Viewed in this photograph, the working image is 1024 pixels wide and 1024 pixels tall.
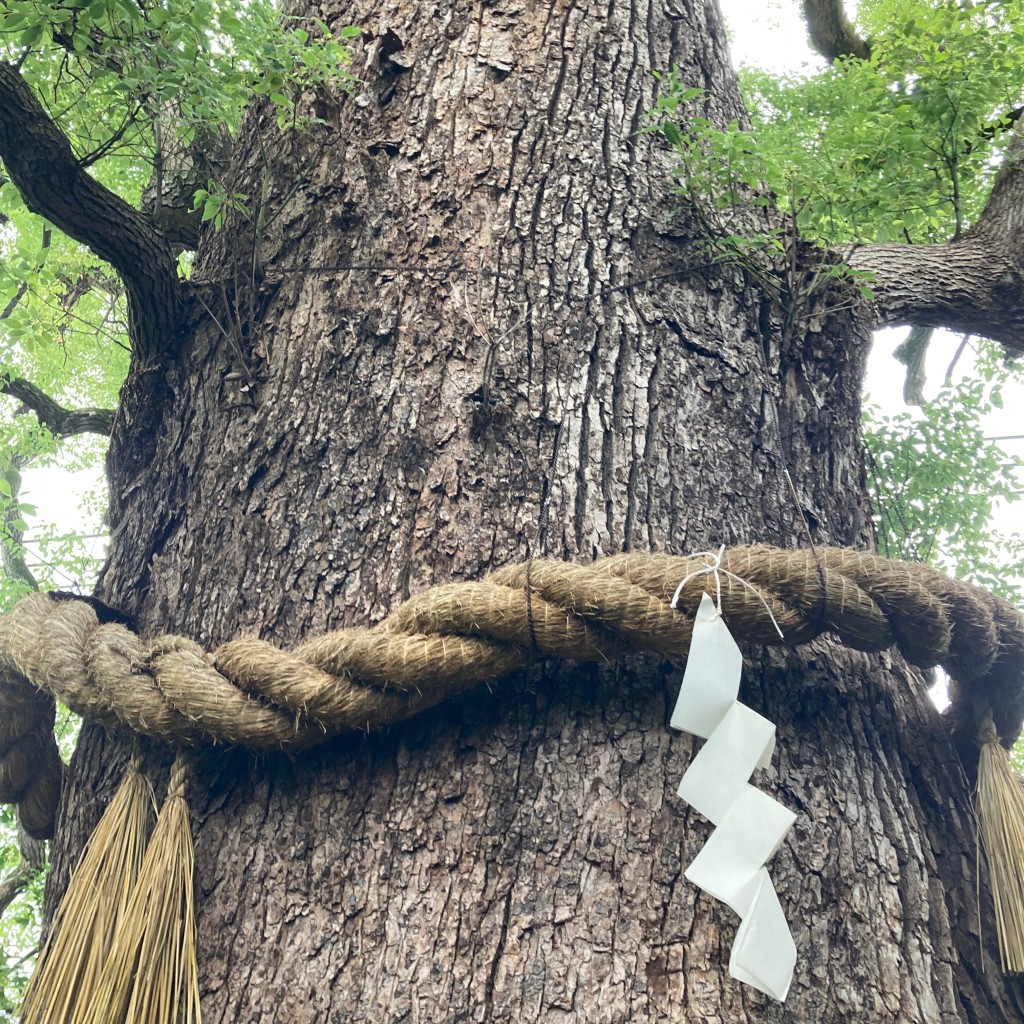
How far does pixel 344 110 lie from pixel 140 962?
1.48m

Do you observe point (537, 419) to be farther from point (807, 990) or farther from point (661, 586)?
point (807, 990)

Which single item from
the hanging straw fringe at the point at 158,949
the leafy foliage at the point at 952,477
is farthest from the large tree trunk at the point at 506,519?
the leafy foliage at the point at 952,477

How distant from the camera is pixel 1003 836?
139 centimetres

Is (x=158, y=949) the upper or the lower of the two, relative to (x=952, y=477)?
lower

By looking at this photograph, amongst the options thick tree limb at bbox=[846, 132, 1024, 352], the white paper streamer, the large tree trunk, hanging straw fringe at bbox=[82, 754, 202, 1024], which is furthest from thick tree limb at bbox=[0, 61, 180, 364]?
thick tree limb at bbox=[846, 132, 1024, 352]

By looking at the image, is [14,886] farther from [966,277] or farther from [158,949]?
[966,277]

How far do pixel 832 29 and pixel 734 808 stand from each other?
13.0 ft

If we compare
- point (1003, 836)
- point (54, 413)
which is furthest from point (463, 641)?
point (54, 413)

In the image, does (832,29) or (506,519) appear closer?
(506,519)

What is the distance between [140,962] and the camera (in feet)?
3.84

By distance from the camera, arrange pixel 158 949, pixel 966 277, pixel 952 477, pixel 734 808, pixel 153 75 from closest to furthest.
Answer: pixel 734 808
pixel 158 949
pixel 153 75
pixel 966 277
pixel 952 477

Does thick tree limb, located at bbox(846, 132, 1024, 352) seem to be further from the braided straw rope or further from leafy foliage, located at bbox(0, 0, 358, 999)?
leafy foliage, located at bbox(0, 0, 358, 999)

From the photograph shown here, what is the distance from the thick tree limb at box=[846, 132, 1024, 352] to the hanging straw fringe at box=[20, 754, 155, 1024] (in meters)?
1.62

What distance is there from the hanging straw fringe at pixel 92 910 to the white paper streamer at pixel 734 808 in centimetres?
77
